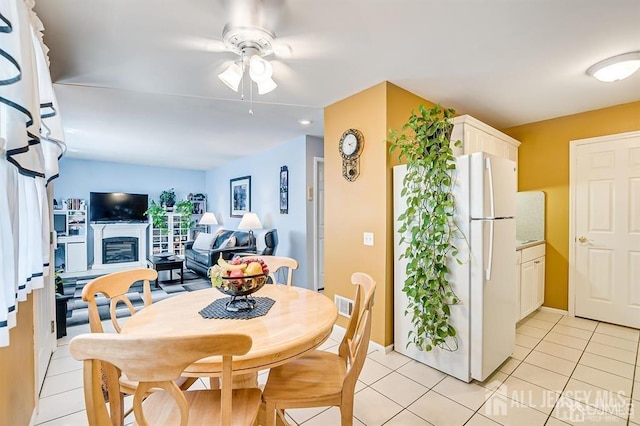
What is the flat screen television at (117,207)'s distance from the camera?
21.7ft

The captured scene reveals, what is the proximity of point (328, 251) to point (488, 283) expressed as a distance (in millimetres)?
1561

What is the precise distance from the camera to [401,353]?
2.62 metres

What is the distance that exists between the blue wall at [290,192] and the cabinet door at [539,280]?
290 cm

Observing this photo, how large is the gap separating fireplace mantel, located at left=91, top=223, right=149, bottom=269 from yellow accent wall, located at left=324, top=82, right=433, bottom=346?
585cm

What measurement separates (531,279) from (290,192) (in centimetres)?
345

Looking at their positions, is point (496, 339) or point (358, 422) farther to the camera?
point (496, 339)

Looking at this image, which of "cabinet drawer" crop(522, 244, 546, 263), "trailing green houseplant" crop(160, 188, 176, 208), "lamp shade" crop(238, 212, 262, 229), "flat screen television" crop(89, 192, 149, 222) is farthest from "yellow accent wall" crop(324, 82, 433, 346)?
"flat screen television" crop(89, 192, 149, 222)

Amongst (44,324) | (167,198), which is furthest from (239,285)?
(167,198)

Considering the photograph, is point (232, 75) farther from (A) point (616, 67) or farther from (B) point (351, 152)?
(A) point (616, 67)

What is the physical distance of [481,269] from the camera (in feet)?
6.97

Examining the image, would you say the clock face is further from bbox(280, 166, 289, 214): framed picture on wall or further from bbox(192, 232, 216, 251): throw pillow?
bbox(192, 232, 216, 251): throw pillow

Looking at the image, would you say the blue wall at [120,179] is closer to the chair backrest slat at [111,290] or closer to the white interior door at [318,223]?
the white interior door at [318,223]

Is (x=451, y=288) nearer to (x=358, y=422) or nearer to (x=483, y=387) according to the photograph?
(x=483, y=387)

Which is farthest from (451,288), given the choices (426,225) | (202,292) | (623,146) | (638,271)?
(623,146)
